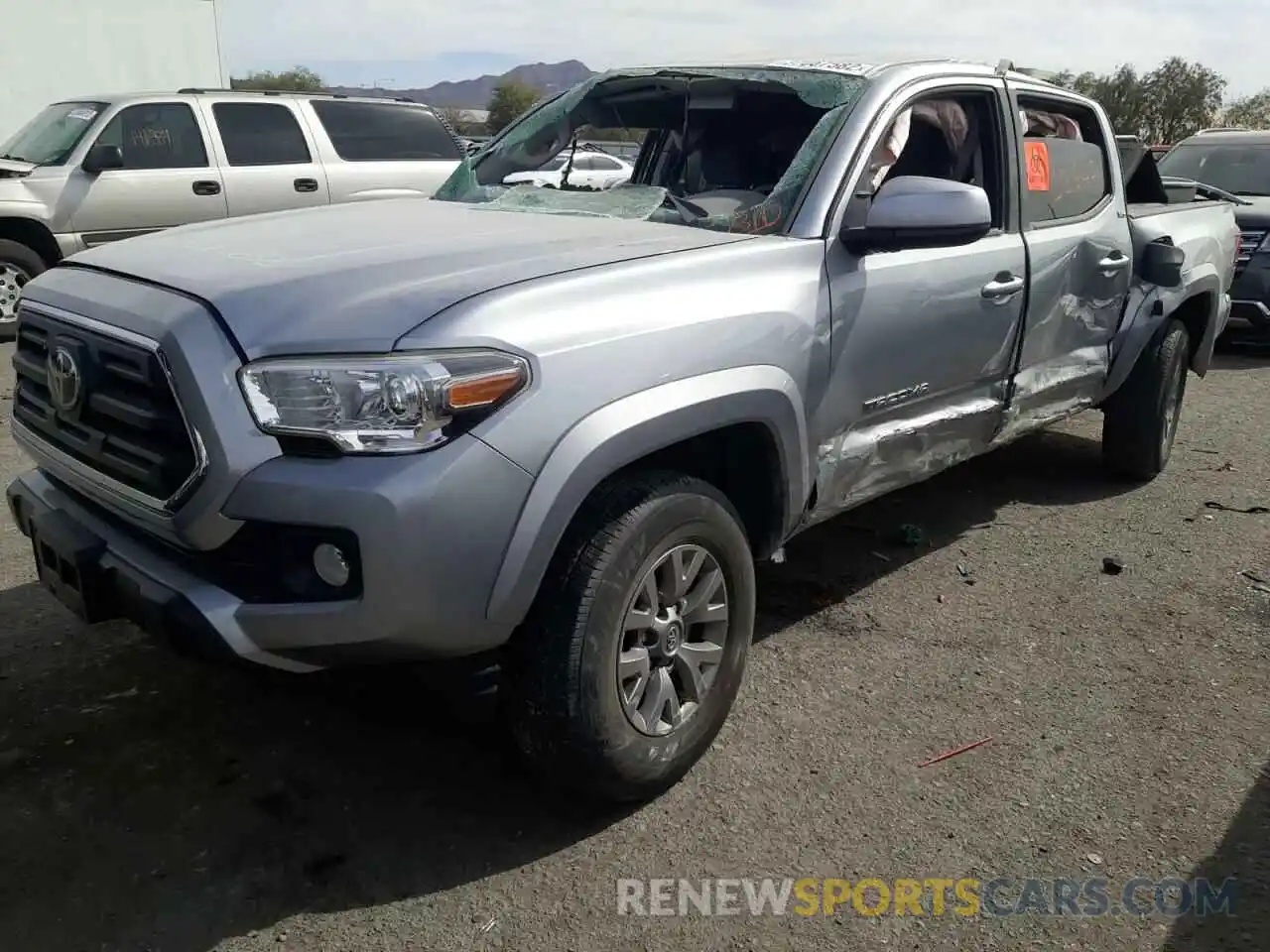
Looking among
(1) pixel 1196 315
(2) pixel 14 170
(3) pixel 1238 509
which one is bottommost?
(3) pixel 1238 509

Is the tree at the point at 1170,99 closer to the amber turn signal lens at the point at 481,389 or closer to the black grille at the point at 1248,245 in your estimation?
the black grille at the point at 1248,245

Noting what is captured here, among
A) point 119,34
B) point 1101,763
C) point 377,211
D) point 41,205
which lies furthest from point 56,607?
point 119,34

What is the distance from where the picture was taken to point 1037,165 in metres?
4.23

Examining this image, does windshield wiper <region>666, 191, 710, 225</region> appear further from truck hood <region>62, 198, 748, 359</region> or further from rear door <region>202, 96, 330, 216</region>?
rear door <region>202, 96, 330, 216</region>

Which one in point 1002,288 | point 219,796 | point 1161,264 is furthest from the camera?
point 1161,264

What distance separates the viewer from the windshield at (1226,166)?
33.0 feet

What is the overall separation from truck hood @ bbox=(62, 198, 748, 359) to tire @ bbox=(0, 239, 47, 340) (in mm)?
6382

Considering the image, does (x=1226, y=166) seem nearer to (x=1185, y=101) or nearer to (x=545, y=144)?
(x=545, y=144)

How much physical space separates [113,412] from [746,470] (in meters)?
1.59

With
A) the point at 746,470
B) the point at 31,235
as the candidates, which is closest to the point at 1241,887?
the point at 746,470

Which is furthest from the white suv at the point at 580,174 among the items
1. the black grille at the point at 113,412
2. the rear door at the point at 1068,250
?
the black grille at the point at 113,412

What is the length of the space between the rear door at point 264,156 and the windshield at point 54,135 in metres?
0.97

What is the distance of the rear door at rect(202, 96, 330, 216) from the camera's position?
9281 mm

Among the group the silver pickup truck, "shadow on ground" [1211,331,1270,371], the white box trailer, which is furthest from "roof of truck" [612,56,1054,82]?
the white box trailer
